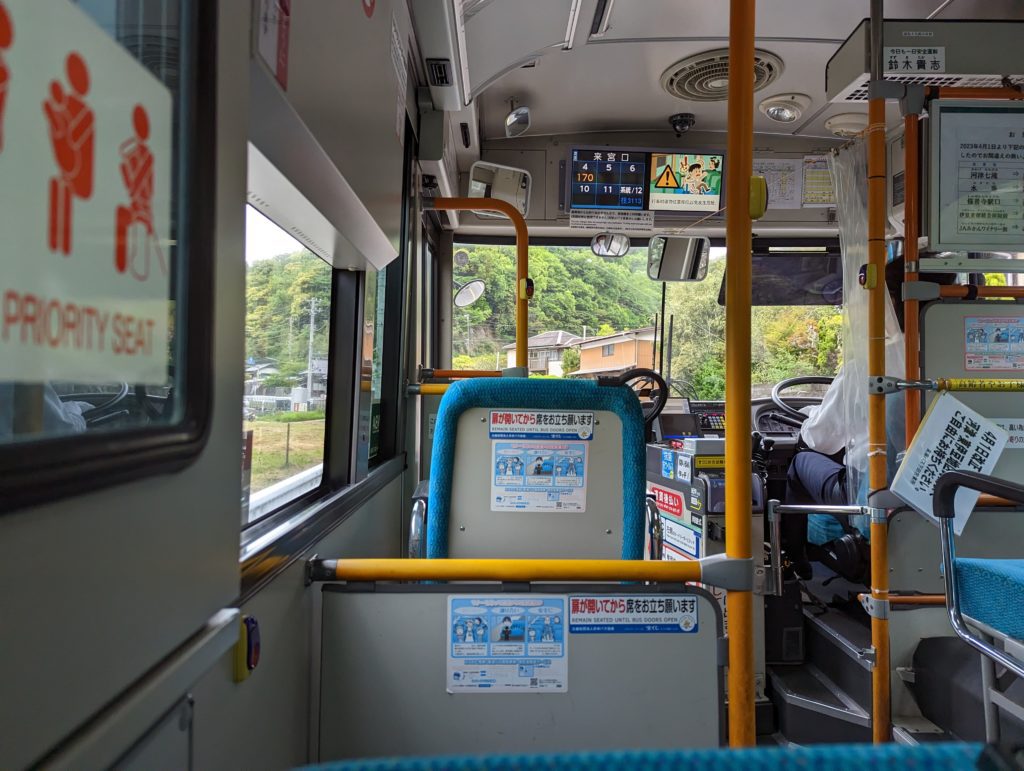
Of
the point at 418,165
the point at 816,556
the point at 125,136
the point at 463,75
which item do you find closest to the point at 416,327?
the point at 418,165

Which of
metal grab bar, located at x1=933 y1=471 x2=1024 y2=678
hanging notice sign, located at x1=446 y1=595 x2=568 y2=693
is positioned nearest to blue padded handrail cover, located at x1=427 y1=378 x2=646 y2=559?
hanging notice sign, located at x1=446 y1=595 x2=568 y2=693

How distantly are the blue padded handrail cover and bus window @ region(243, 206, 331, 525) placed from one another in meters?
0.43

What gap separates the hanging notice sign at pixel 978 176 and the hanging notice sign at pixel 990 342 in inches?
10.9

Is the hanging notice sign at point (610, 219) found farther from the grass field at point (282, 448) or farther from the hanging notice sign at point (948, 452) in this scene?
the grass field at point (282, 448)

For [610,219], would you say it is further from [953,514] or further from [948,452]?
[953,514]

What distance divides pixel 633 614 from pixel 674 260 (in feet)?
12.9

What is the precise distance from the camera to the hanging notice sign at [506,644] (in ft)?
4.16

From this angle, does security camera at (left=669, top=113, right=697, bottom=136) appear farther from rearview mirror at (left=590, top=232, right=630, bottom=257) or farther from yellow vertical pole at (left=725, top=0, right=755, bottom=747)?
yellow vertical pole at (left=725, top=0, right=755, bottom=747)

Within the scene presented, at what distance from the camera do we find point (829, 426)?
306 centimetres

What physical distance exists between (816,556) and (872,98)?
1926mm

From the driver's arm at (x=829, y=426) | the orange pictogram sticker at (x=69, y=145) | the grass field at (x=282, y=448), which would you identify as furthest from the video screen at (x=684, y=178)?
the orange pictogram sticker at (x=69, y=145)

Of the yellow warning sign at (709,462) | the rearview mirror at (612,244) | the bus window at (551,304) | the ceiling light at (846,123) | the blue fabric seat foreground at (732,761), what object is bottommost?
the yellow warning sign at (709,462)

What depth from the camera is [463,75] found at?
10.3 ft

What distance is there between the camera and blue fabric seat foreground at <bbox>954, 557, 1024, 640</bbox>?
1.61m
